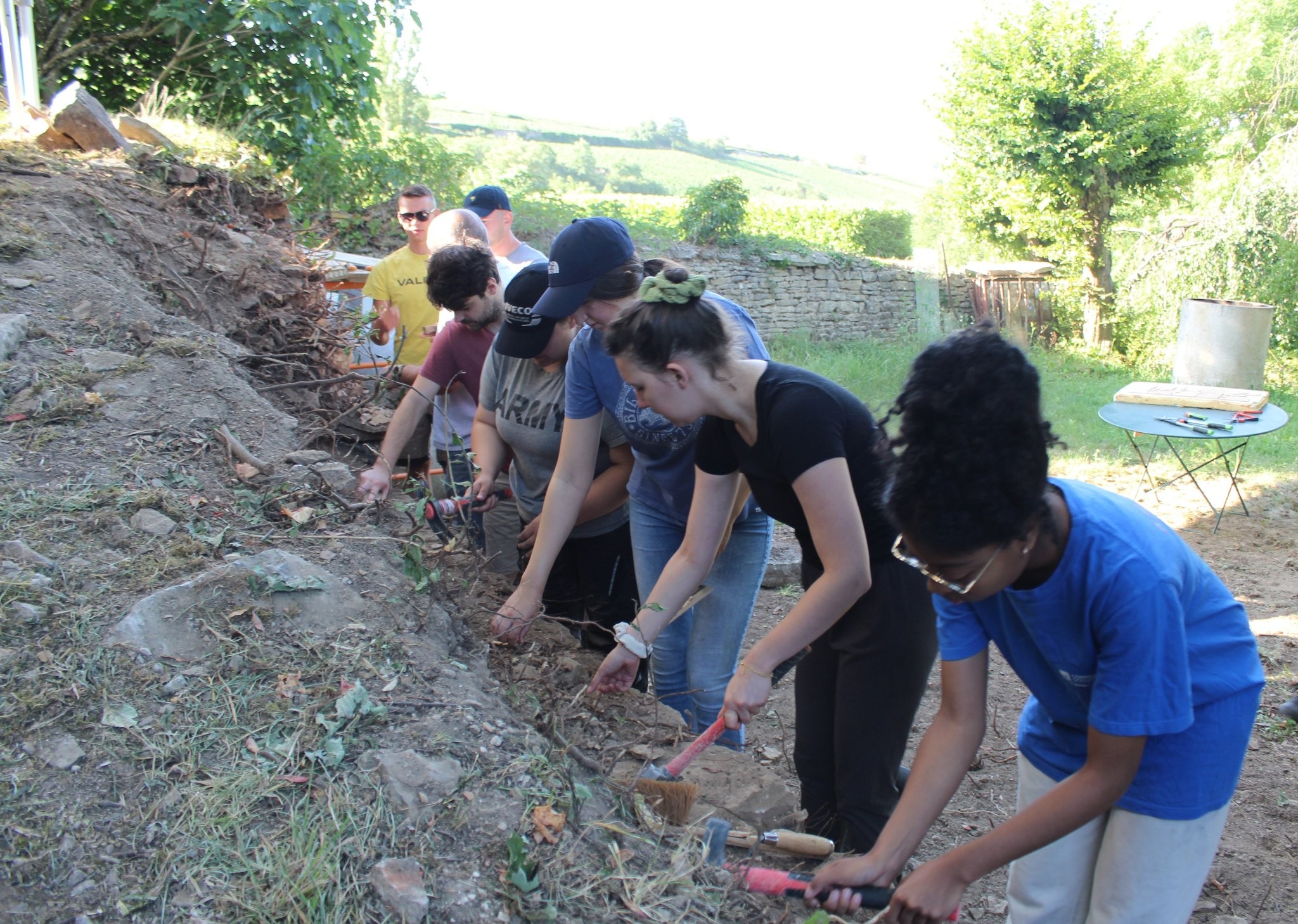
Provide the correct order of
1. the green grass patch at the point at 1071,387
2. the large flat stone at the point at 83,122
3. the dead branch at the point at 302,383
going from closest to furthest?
the dead branch at the point at 302,383 < the large flat stone at the point at 83,122 < the green grass patch at the point at 1071,387

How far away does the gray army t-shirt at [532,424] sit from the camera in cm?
307

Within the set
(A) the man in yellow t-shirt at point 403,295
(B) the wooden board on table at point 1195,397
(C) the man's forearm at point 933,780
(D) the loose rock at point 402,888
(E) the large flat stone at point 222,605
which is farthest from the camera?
(B) the wooden board on table at point 1195,397

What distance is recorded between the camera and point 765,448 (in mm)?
2080

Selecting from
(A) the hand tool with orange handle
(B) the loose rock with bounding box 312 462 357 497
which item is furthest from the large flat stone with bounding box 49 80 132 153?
(A) the hand tool with orange handle

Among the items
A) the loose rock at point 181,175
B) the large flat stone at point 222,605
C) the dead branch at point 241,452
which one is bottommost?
the large flat stone at point 222,605

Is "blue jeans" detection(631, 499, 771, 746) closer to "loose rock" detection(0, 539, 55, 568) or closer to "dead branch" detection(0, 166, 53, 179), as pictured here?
"loose rock" detection(0, 539, 55, 568)

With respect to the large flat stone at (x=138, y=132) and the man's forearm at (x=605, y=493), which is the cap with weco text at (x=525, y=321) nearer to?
the man's forearm at (x=605, y=493)

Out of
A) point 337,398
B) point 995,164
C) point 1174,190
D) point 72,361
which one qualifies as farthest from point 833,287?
point 72,361

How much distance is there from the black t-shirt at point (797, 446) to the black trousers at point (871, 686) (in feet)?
0.43

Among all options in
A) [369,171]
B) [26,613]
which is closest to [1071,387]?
[369,171]

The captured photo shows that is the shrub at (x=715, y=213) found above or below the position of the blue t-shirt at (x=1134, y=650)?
above

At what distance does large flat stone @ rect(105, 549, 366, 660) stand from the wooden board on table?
680cm

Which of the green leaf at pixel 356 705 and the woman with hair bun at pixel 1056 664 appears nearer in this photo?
the woman with hair bun at pixel 1056 664

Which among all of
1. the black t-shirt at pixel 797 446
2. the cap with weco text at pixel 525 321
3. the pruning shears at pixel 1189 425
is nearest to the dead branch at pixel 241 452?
the cap with weco text at pixel 525 321
